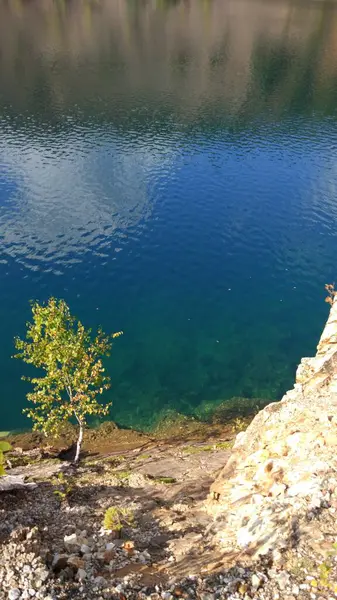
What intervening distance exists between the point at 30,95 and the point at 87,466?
131 metres

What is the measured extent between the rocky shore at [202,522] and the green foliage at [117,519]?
107mm

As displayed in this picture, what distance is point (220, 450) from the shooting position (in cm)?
3731

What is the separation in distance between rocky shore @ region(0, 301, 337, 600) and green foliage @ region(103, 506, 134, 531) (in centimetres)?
11

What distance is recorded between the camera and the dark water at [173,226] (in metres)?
53.9

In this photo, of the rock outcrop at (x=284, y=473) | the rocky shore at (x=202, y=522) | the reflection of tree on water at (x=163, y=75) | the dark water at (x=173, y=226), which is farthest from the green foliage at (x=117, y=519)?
the reflection of tree on water at (x=163, y=75)

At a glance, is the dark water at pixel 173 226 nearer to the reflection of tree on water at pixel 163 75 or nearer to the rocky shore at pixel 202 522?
the reflection of tree on water at pixel 163 75

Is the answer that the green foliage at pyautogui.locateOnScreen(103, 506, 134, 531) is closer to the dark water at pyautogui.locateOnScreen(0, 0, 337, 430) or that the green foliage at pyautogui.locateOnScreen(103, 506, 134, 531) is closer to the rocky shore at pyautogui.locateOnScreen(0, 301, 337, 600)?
the rocky shore at pyautogui.locateOnScreen(0, 301, 337, 600)

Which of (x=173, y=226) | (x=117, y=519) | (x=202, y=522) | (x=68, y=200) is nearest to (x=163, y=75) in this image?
(x=68, y=200)

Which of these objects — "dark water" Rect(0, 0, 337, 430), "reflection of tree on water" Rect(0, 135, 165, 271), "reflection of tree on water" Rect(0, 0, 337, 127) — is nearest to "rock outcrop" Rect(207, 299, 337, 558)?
"dark water" Rect(0, 0, 337, 430)

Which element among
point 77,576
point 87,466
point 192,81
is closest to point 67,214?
point 87,466

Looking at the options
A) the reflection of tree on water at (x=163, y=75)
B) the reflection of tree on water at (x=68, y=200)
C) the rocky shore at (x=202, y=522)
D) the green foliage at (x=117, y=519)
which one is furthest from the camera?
the reflection of tree on water at (x=163, y=75)

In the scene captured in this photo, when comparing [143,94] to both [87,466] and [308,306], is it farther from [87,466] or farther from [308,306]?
[87,466]

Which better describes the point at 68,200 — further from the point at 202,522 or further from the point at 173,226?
the point at 202,522

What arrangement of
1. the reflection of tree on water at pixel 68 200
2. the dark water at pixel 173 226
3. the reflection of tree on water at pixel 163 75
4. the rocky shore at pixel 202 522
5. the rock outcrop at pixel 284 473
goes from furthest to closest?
1. the reflection of tree on water at pixel 163 75
2. the reflection of tree on water at pixel 68 200
3. the dark water at pixel 173 226
4. the rock outcrop at pixel 284 473
5. the rocky shore at pixel 202 522
